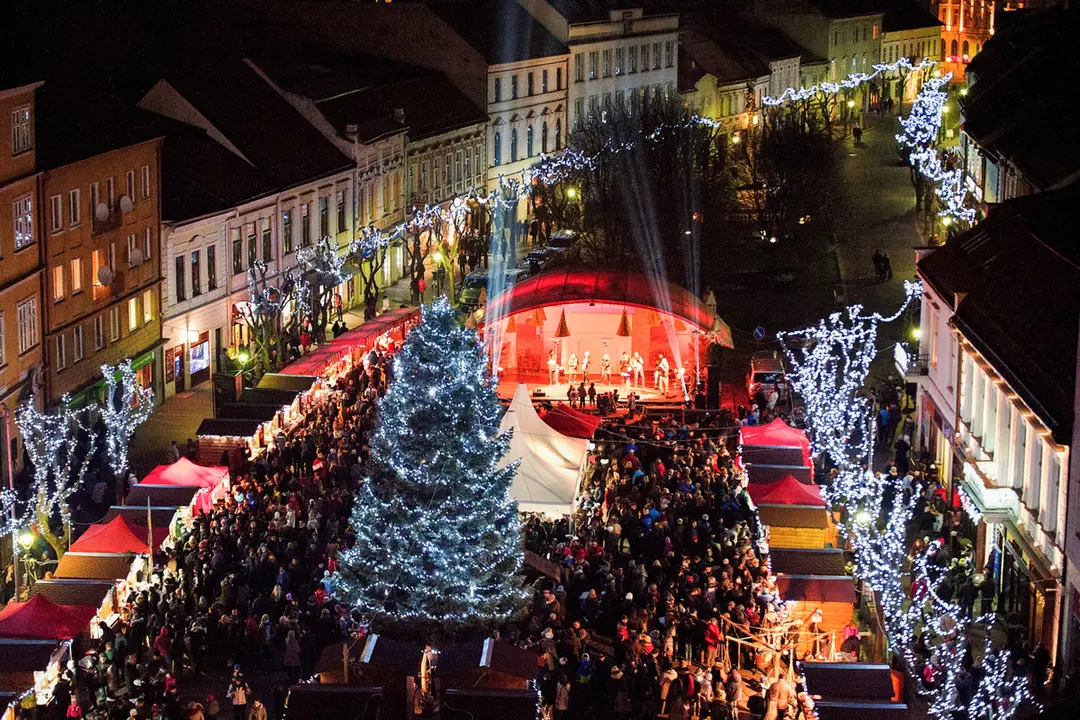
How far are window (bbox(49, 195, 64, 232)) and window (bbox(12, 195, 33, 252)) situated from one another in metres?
1.49

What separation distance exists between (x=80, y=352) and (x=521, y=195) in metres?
37.9

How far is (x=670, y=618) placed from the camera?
34812 millimetres

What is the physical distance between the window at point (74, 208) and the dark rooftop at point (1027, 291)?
20572 millimetres

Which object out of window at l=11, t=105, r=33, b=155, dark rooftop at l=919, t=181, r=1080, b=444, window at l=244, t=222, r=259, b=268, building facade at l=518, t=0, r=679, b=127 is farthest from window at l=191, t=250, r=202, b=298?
building facade at l=518, t=0, r=679, b=127

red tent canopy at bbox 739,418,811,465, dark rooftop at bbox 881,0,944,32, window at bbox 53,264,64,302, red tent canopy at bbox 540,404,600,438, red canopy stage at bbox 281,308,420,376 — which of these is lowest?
red tent canopy at bbox 739,418,811,465

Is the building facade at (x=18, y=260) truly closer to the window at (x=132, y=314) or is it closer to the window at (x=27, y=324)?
the window at (x=27, y=324)

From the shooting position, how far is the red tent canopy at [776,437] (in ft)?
152

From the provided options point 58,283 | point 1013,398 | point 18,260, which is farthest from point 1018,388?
point 58,283

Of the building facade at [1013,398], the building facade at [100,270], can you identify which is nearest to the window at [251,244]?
the building facade at [100,270]

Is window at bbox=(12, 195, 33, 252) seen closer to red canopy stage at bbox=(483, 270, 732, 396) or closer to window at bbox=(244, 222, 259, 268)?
window at bbox=(244, 222, 259, 268)

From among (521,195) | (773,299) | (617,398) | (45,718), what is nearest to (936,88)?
(521,195)

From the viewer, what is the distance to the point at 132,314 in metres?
55.8

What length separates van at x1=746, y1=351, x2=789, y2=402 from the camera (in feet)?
178

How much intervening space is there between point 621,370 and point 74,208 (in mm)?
15821
